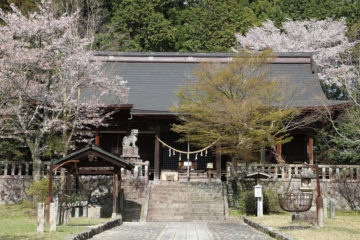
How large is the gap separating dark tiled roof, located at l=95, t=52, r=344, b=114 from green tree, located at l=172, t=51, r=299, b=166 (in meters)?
3.80

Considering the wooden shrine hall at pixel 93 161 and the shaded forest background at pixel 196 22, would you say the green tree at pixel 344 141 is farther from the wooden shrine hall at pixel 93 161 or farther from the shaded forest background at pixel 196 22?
the shaded forest background at pixel 196 22

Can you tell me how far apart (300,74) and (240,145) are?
963cm

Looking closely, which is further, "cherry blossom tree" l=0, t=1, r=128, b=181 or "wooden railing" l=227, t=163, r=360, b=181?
"wooden railing" l=227, t=163, r=360, b=181

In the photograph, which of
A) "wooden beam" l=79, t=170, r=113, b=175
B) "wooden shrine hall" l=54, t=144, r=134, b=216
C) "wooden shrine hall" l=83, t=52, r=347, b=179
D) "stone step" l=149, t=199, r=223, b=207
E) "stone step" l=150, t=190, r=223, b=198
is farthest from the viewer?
"wooden shrine hall" l=83, t=52, r=347, b=179

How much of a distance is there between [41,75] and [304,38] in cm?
2195

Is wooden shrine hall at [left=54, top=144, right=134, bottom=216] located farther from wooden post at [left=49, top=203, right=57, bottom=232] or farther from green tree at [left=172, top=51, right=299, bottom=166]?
green tree at [left=172, top=51, right=299, bottom=166]

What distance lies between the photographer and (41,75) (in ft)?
60.1

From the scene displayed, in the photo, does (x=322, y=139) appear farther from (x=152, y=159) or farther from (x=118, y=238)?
(x=118, y=238)

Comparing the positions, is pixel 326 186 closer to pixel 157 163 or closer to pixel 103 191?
pixel 157 163

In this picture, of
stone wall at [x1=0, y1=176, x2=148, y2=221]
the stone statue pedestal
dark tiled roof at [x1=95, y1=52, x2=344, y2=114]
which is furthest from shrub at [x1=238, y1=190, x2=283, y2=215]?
dark tiled roof at [x1=95, y1=52, x2=344, y2=114]

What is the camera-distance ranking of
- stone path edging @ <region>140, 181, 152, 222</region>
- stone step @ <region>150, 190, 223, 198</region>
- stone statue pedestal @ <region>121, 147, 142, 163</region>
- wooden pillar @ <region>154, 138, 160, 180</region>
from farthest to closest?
wooden pillar @ <region>154, 138, 160, 180</region> → stone statue pedestal @ <region>121, 147, 142, 163</region> → stone step @ <region>150, 190, 223, 198</region> → stone path edging @ <region>140, 181, 152, 222</region>

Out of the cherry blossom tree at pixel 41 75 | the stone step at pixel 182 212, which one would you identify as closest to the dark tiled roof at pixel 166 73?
the cherry blossom tree at pixel 41 75

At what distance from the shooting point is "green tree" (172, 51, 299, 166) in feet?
59.7

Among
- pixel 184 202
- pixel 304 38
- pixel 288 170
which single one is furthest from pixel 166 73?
pixel 304 38
